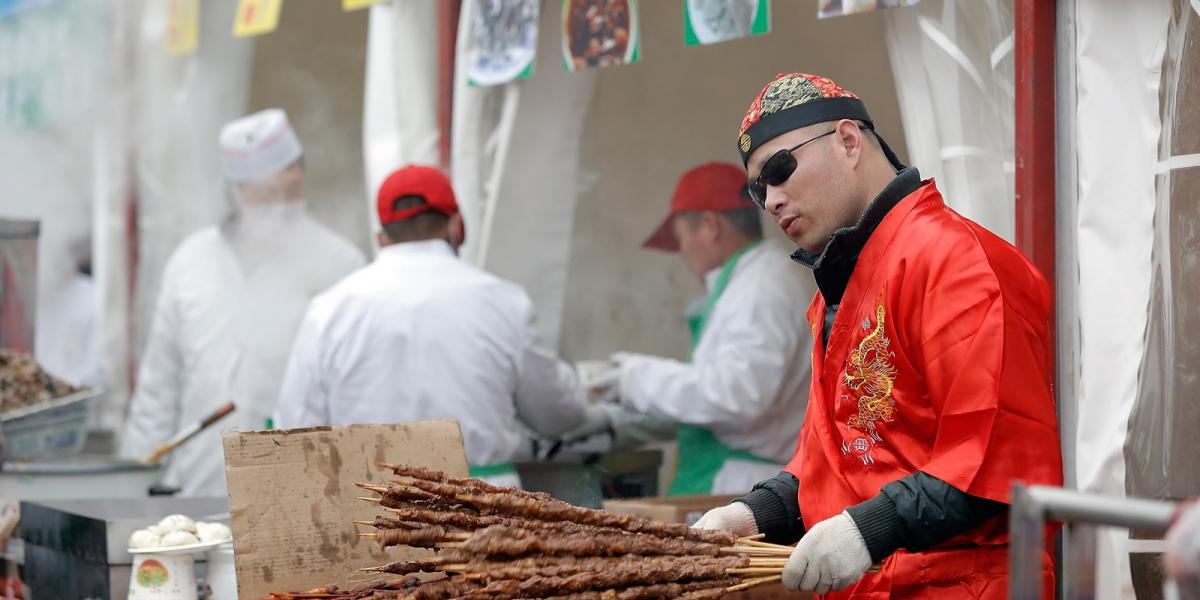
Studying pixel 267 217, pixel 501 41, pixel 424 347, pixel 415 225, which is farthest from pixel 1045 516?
pixel 267 217

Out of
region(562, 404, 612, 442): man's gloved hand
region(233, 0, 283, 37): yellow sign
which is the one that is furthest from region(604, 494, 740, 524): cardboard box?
region(233, 0, 283, 37): yellow sign

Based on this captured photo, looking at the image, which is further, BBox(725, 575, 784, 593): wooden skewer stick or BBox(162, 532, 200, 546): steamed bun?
BBox(162, 532, 200, 546): steamed bun

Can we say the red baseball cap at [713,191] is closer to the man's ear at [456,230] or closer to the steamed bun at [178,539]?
the man's ear at [456,230]

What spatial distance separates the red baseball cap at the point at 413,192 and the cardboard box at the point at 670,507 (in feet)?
3.89

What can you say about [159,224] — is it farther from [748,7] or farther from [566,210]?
[748,7]

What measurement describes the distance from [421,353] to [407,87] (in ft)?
4.91

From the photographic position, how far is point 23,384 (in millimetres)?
6012

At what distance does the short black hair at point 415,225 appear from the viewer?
15.3 ft

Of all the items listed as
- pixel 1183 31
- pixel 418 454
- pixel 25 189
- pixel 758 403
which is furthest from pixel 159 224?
pixel 1183 31

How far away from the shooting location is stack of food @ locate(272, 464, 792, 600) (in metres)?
2.15

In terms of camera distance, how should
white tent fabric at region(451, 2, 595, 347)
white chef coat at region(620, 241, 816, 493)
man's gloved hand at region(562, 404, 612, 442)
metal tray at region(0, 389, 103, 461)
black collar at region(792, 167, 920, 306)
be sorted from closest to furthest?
1. black collar at region(792, 167, 920, 306)
2. white chef coat at region(620, 241, 816, 493)
3. man's gloved hand at region(562, 404, 612, 442)
4. white tent fabric at region(451, 2, 595, 347)
5. metal tray at region(0, 389, 103, 461)

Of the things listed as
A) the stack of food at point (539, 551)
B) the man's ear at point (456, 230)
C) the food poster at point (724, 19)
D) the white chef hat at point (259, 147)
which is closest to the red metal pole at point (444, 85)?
the man's ear at point (456, 230)

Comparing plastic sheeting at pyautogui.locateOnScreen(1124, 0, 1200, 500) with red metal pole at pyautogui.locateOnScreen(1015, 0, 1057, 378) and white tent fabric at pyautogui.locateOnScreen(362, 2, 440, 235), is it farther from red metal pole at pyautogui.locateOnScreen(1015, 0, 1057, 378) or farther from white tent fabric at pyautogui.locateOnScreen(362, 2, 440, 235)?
white tent fabric at pyautogui.locateOnScreen(362, 2, 440, 235)

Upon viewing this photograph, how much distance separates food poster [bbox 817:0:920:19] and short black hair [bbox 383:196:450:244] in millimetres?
1601
